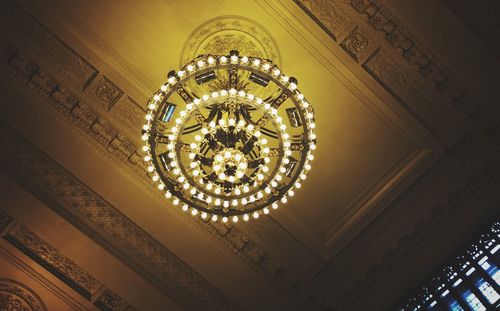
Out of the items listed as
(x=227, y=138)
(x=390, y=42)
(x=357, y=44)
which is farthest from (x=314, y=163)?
(x=227, y=138)

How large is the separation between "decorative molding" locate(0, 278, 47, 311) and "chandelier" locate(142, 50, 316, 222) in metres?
3.24

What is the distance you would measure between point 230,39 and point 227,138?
5.78 ft

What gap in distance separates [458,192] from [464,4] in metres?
2.52

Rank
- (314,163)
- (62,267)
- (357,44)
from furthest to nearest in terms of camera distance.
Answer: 1. (62,267)
2. (314,163)
3. (357,44)

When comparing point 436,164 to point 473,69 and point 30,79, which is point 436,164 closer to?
point 473,69

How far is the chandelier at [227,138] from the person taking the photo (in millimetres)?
4945

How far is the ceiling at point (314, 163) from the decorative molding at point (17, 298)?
0.19 metres

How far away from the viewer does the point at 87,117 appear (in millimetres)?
6586

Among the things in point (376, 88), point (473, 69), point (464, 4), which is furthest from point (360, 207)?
point (464, 4)

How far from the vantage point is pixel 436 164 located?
6.99m

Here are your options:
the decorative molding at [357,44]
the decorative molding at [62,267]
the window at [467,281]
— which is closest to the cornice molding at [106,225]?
the decorative molding at [62,267]

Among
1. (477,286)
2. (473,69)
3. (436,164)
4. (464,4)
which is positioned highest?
(464,4)

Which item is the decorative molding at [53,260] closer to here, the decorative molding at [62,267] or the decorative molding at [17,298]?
the decorative molding at [62,267]

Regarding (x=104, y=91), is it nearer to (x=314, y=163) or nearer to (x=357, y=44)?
(x=314, y=163)
